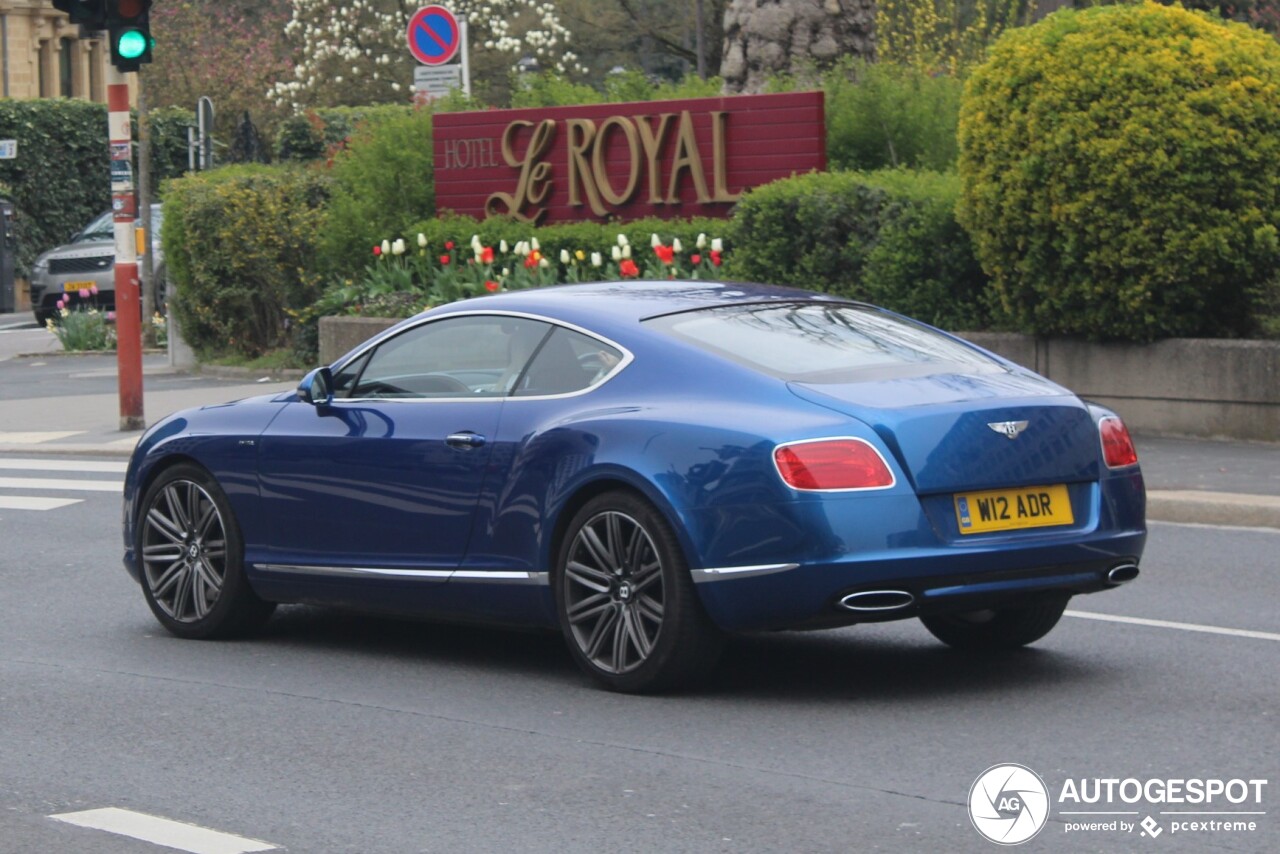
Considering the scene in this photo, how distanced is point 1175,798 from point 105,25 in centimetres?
1358

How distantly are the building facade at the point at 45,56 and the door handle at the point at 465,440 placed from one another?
161 ft

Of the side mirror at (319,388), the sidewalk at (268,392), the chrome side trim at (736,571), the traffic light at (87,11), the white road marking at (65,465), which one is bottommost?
the white road marking at (65,465)

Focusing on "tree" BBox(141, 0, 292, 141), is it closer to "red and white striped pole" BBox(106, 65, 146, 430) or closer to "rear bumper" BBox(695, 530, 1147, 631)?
"red and white striped pole" BBox(106, 65, 146, 430)

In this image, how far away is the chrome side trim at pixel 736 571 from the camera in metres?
7.09

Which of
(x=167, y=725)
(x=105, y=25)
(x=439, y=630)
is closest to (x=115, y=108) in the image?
(x=105, y=25)

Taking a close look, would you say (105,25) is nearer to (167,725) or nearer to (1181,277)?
A: (1181,277)

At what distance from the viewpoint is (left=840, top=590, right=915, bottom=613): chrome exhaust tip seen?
7.07 meters

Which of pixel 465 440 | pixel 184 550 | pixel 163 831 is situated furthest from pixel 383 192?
pixel 163 831

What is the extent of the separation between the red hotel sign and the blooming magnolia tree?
34.6m

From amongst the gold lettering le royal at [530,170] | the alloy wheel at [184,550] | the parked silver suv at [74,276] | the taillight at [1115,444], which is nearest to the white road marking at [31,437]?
the gold lettering le royal at [530,170]

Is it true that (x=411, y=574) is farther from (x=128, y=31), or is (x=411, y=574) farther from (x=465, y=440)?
(x=128, y=31)

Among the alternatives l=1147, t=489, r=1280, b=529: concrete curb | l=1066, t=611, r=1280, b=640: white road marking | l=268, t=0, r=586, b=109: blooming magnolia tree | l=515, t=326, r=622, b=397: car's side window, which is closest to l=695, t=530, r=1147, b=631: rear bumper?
l=515, t=326, r=622, b=397: car's side window

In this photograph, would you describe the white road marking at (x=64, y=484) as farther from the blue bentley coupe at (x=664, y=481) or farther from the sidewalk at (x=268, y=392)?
the blue bentley coupe at (x=664, y=481)

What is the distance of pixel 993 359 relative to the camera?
817 cm
